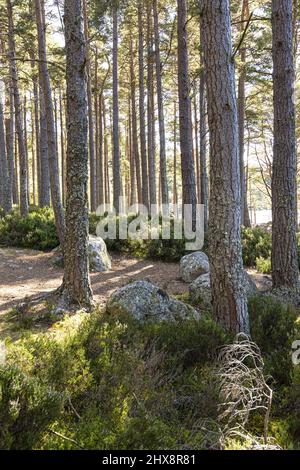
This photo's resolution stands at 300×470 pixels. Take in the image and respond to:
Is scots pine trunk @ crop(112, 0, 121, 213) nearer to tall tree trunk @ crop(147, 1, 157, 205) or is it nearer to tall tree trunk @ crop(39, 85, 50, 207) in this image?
tall tree trunk @ crop(147, 1, 157, 205)

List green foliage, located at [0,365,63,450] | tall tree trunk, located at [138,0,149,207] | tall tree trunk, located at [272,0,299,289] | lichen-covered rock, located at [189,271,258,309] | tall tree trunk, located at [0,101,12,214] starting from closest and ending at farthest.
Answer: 1. green foliage, located at [0,365,63,450]
2. tall tree trunk, located at [272,0,299,289]
3. lichen-covered rock, located at [189,271,258,309]
4. tall tree trunk, located at [0,101,12,214]
5. tall tree trunk, located at [138,0,149,207]

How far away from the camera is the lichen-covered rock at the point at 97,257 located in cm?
947

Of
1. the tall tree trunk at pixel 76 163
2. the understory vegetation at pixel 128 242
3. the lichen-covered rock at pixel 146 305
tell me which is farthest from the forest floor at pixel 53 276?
the lichen-covered rock at pixel 146 305

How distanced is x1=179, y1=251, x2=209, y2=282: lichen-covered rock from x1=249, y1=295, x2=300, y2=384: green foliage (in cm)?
280

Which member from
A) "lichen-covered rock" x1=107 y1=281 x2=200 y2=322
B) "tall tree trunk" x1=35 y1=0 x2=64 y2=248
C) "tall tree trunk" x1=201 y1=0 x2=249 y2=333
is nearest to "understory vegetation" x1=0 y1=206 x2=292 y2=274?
"tall tree trunk" x1=35 y1=0 x2=64 y2=248

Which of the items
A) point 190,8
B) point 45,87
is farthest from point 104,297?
point 190,8

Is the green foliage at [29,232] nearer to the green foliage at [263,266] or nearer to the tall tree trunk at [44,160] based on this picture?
the tall tree trunk at [44,160]

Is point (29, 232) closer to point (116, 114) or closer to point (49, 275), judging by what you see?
point (49, 275)

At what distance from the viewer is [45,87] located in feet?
29.5

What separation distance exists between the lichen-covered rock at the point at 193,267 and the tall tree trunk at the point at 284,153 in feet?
7.07

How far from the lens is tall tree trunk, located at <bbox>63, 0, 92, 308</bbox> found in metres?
5.38

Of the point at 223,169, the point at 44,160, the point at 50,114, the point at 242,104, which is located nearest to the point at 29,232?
the point at 50,114
